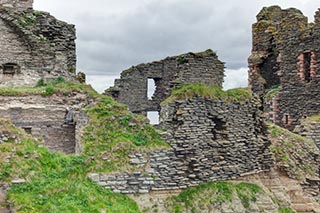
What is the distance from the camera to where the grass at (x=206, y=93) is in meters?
14.6

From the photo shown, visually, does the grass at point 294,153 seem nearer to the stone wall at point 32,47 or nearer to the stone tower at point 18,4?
the stone wall at point 32,47

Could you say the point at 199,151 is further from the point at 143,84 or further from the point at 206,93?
the point at 143,84

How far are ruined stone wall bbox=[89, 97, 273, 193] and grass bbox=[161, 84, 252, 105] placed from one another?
0.15m

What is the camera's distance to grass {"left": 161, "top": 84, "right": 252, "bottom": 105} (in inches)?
575

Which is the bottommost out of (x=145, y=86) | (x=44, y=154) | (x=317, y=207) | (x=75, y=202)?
(x=317, y=207)

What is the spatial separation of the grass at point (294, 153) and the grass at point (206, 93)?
2.43 meters

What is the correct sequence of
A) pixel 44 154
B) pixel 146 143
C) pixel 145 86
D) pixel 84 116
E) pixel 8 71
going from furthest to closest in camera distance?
pixel 145 86 → pixel 8 71 → pixel 84 116 → pixel 146 143 → pixel 44 154

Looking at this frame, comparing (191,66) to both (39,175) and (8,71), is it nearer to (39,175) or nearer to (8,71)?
(8,71)

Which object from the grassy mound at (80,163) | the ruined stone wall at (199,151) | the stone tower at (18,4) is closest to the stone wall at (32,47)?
the stone tower at (18,4)

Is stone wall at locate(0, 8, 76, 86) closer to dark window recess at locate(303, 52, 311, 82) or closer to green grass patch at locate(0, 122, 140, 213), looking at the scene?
green grass patch at locate(0, 122, 140, 213)

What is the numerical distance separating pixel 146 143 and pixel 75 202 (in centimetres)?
317

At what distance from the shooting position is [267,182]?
1658 centimetres

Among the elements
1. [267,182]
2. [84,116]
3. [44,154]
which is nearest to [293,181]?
[267,182]

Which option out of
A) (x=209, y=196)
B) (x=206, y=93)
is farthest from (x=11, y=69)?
(x=209, y=196)
